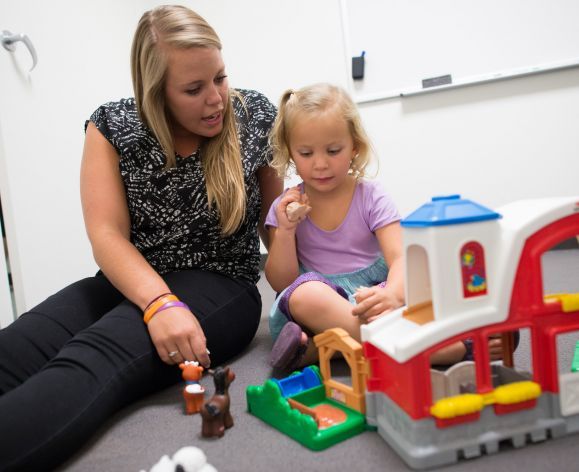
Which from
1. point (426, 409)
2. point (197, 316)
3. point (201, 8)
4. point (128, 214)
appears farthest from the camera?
point (201, 8)

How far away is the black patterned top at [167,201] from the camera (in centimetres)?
100

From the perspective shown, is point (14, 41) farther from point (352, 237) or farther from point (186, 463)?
point (186, 463)

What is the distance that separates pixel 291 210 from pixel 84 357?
1.55 ft

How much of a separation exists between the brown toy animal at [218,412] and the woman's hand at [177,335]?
0.10m

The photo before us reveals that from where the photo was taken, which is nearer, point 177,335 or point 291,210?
point 177,335

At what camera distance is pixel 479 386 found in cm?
60

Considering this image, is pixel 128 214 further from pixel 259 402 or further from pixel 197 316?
pixel 259 402

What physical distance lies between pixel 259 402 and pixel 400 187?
5.47 ft

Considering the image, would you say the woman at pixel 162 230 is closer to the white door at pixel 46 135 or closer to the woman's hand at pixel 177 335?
the woman's hand at pixel 177 335

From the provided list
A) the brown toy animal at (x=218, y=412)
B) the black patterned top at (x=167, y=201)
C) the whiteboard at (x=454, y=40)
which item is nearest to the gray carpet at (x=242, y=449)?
the brown toy animal at (x=218, y=412)

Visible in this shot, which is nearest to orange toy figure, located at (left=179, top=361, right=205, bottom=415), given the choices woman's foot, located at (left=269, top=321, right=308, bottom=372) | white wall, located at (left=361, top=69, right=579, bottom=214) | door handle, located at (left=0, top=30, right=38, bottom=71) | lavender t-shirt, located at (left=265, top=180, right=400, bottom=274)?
woman's foot, located at (left=269, top=321, right=308, bottom=372)

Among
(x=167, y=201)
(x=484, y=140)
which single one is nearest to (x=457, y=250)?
(x=167, y=201)

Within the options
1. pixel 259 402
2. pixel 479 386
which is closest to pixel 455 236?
pixel 479 386

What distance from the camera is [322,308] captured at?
93cm
